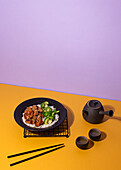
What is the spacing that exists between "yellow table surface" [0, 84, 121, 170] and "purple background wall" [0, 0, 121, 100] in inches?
8.5

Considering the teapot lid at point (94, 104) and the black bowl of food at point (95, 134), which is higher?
the teapot lid at point (94, 104)

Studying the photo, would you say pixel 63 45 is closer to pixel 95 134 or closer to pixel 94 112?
pixel 94 112

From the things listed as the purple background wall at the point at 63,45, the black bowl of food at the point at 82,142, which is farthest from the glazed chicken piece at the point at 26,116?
the purple background wall at the point at 63,45

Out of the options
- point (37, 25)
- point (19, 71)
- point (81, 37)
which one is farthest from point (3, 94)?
point (81, 37)

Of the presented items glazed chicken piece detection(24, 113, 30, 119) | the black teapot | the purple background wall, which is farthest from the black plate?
the purple background wall

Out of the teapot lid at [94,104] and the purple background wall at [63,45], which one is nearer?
the teapot lid at [94,104]

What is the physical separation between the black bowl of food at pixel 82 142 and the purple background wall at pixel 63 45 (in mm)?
615

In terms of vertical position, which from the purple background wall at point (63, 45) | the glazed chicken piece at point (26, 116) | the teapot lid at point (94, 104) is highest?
the purple background wall at point (63, 45)

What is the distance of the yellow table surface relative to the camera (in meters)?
1.41

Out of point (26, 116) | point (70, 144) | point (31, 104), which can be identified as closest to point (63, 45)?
point (31, 104)

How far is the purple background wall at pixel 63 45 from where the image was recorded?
1779mm

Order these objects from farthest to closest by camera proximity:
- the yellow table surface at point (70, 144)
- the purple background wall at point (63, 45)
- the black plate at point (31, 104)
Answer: the purple background wall at point (63, 45) < the black plate at point (31, 104) < the yellow table surface at point (70, 144)

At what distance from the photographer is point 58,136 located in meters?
1.60

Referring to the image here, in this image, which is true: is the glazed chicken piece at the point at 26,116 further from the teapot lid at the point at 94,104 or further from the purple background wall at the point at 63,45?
the purple background wall at the point at 63,45
